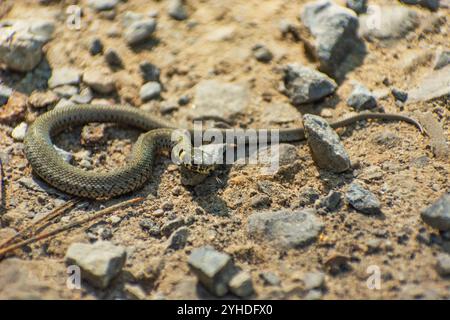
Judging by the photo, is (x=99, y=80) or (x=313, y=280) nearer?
(x=313, y=280)

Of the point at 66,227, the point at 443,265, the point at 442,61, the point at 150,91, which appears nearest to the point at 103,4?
the point at 150,91

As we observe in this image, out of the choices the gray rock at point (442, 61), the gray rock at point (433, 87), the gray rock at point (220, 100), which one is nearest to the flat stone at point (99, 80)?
the gray rock at point (220, 100)

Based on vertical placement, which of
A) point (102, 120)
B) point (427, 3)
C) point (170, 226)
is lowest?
point (102, 120)

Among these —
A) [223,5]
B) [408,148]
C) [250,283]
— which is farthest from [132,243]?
[223,5]

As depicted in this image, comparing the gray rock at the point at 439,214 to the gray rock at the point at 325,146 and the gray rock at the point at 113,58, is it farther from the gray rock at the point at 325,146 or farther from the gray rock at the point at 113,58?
the gray rock at the point at 113,58

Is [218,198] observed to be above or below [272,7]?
below

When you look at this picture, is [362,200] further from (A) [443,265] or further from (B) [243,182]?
(B) [243,182]
